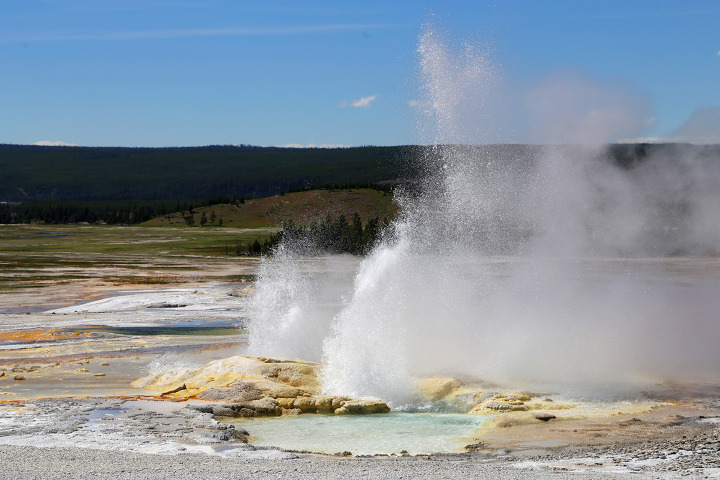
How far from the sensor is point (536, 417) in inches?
569

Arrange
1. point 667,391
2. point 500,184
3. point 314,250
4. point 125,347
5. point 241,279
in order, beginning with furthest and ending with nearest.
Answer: point 314,250
point 241,279
point 500,184
point 125,347
point 667,391

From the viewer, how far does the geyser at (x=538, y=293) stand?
18.2 m

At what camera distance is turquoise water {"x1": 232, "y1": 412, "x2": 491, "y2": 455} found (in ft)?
43.2

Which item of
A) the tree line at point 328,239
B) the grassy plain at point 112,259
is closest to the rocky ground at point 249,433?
the grassy plain at point 112,259

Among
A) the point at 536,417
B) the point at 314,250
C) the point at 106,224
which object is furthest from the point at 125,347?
the point at 106,224

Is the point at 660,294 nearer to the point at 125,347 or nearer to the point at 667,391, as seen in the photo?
the point at 667,391

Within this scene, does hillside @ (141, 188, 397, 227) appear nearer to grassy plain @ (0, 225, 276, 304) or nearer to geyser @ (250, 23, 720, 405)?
grassy plain @ (0, 225, 276, 304)

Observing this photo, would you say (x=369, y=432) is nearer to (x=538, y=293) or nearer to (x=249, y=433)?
(x=249, y=433)

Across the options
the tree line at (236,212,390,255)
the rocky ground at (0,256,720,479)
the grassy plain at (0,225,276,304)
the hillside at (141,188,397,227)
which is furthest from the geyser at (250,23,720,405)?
the hillside at (141,188,397,227)

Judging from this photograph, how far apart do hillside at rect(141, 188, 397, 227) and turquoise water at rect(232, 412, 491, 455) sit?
80.9m

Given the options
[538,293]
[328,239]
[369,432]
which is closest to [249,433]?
[369,432]

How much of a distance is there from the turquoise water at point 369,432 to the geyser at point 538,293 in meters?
1.44

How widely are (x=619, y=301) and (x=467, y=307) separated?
26.2 feet

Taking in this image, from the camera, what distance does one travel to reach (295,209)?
109 m
